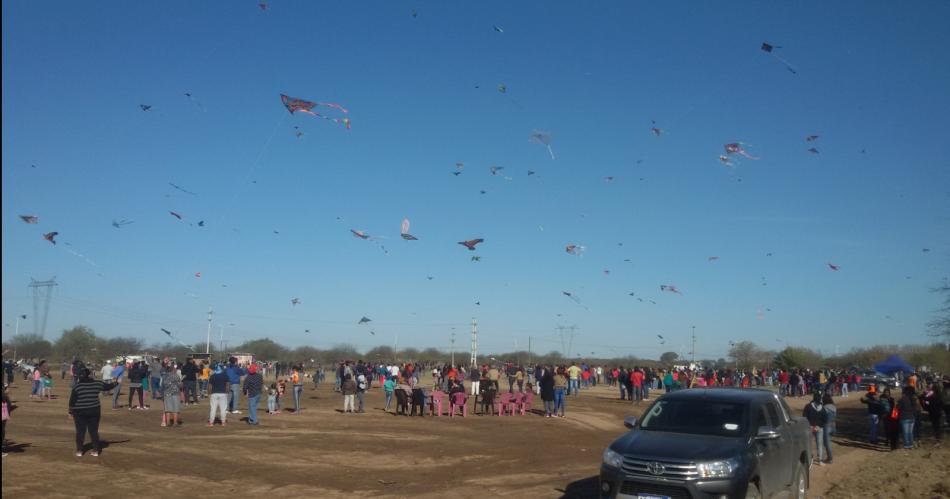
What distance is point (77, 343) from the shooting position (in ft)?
343

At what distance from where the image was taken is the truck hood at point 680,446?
8.35 metres

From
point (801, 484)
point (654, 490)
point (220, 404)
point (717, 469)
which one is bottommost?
point (801, 484)

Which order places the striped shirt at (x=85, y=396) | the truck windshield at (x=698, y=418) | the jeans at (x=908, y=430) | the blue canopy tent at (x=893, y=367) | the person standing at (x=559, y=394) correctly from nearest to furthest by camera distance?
the truck windshield at (x=698, y=418) → the striped shirt at (x=85, y=396) → the jeans at (x=908, y=430) → the person standing at (x=559, y=394) → the blue canopy tent at (x=893, y=367)

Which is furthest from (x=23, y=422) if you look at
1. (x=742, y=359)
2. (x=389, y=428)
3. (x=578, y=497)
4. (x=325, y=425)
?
(x=742, y=359)

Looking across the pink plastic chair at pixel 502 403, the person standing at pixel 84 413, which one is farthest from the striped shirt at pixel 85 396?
the pink plastic chair at pixel 502 403

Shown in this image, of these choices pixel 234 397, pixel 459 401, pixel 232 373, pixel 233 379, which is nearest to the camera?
pixel 232 373

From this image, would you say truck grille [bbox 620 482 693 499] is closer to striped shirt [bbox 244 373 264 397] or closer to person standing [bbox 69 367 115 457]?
person standing [bbox 69 367 115 457]

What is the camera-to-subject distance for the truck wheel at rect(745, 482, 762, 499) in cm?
834

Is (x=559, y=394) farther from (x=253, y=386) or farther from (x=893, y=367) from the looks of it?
(x=893, y=367)

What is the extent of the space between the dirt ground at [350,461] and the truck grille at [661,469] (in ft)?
10.2

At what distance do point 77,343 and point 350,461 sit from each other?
10577cm

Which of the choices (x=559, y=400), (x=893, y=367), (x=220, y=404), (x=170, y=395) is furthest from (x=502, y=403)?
(x=893, y=367)

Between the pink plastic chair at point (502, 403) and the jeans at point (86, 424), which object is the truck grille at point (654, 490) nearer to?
the jeans at point (86, 424)

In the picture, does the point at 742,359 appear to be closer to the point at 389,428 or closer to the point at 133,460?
the point at 389,428
